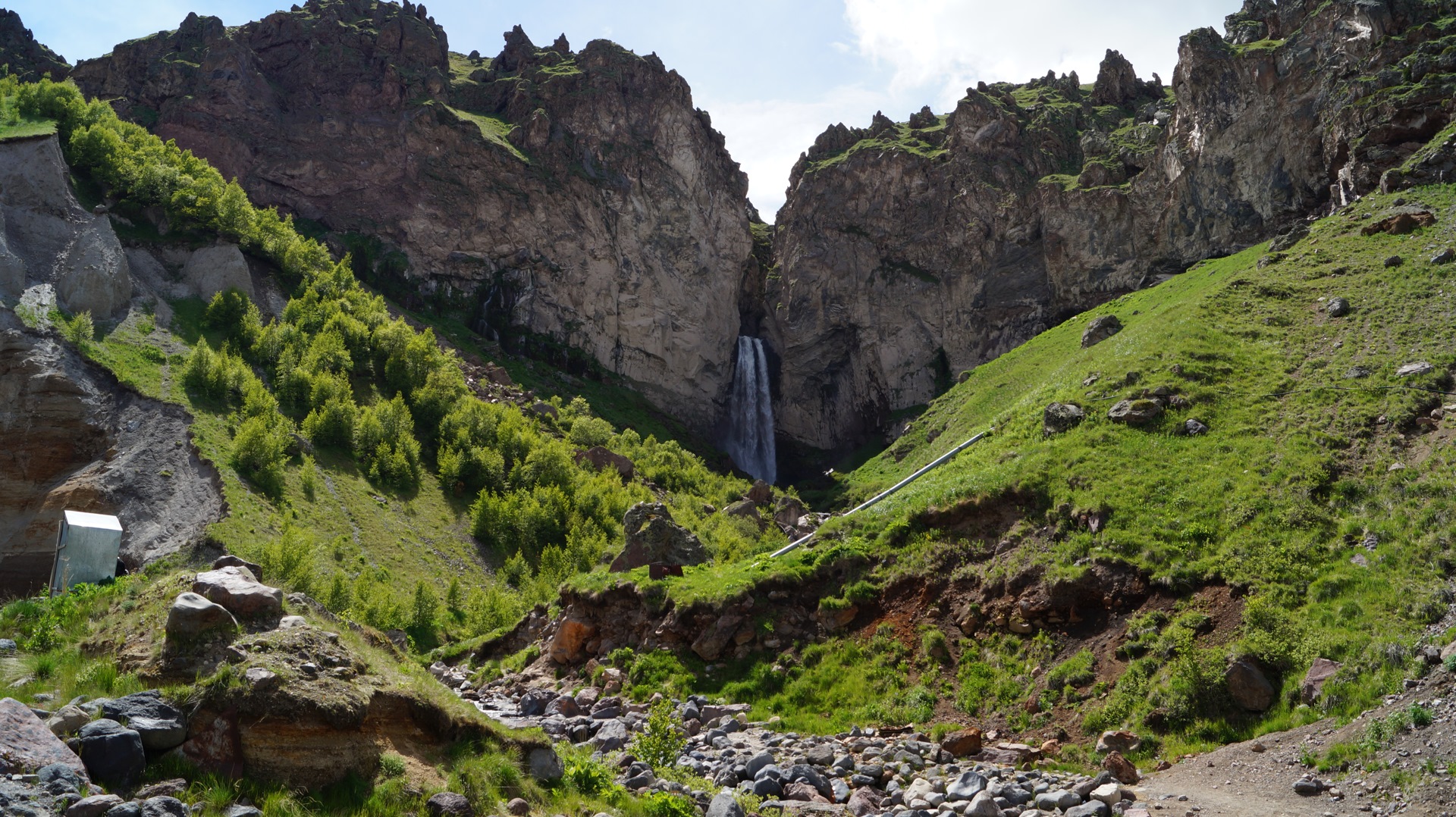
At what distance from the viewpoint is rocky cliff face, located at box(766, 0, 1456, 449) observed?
5891 centimetres

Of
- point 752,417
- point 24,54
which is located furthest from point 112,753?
point 24,54

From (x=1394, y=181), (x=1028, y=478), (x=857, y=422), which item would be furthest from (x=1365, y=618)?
(x=857, y=422)

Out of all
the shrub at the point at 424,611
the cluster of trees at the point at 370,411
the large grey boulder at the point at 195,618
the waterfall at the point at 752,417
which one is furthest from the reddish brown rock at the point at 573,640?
the waterfall at the point at 752,417

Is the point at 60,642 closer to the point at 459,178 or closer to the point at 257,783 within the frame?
the point at 257,783

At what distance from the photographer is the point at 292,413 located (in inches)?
2158

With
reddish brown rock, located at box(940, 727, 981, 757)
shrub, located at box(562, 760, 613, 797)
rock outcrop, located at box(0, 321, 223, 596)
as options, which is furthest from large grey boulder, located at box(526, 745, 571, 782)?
rock outcrop, located at box(0, 321, 223, 596)

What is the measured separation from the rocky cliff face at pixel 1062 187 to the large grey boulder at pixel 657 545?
4895 cm

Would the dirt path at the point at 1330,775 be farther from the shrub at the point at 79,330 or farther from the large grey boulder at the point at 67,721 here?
the shrub at the point at 79,330

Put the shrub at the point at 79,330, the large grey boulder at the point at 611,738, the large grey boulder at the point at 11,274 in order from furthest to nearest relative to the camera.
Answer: the large grey boulder at the point at 11,274 → the shrub at the point at 79,330 → the large grey boulder at the point at 611,738

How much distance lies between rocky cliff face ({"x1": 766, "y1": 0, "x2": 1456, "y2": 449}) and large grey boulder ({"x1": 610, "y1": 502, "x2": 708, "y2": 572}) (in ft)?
161

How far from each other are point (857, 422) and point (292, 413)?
61.9 metres

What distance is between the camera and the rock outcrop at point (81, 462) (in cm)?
3797

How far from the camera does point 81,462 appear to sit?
136 ft

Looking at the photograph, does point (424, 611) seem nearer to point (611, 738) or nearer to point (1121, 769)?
point (611, 738)
